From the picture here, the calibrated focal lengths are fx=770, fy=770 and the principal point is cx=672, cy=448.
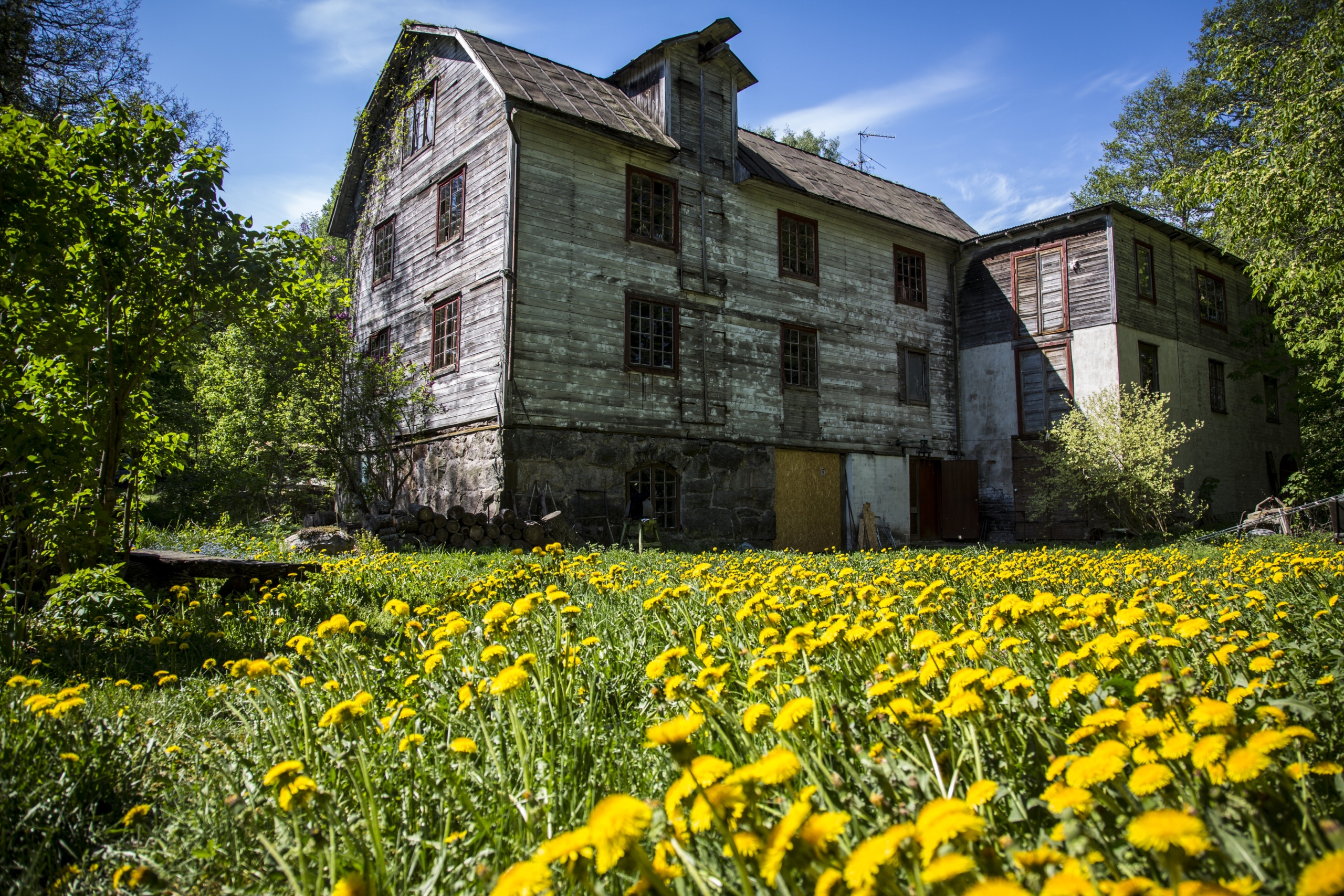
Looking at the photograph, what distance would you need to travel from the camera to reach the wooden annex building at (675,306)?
43.2 ft

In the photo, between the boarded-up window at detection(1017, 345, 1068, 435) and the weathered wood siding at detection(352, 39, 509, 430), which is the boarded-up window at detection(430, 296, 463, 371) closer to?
the weathered wood siding at detection(352, 39, 509, 430)

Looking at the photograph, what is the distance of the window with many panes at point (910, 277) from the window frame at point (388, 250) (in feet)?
38.2

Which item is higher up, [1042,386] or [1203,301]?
[1203,301]

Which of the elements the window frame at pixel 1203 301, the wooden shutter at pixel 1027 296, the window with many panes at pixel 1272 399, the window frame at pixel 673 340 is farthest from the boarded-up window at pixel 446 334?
the window with many panes at pixel 1272 399

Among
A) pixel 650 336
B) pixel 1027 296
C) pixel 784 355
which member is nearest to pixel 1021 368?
pixel 1027 296

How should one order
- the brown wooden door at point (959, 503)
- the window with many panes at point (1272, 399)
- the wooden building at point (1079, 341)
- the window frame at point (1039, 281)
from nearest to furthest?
the wooden building at point (1079, 341), the window frame at point (1039, 281), the brown wooden door at point (959, 503), the window with many panes at point (1272, 399)

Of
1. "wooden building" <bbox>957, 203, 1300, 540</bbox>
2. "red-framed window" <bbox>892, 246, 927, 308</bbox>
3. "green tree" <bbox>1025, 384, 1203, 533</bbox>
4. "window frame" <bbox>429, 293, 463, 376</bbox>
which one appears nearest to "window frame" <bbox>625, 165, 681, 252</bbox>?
"window frame" <bbox>429, 293, 463, 376</bbox>

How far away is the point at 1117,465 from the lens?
15.5 metres

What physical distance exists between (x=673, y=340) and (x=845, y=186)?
25.1ft

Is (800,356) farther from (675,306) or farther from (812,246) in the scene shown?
(675,306)

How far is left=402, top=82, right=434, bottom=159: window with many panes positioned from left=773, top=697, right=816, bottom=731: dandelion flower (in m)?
16.3

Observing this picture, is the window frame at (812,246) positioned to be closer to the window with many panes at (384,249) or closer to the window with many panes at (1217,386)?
the window with many panes at (384,249)

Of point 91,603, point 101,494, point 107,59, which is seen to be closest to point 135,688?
point 91,603

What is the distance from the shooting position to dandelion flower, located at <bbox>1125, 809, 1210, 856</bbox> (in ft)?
3.19
